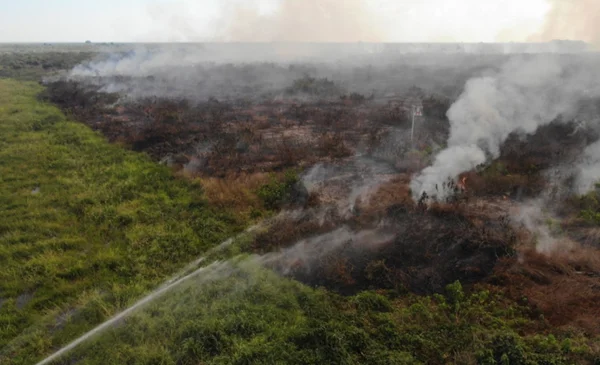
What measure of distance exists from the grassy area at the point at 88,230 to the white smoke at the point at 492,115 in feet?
23.8

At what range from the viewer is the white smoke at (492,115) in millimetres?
12618

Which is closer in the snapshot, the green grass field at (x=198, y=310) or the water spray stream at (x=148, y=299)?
the green grass field at (x=198, y=310)

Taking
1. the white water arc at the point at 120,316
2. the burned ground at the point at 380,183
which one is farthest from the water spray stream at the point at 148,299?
the burned ground at the point at 380,183

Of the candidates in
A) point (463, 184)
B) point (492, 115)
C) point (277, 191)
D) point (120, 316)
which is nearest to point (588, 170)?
point (492, 115)

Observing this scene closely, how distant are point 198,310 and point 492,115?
1414cm

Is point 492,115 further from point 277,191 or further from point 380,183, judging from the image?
point 277,191

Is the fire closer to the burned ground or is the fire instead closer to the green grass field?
the burned ground

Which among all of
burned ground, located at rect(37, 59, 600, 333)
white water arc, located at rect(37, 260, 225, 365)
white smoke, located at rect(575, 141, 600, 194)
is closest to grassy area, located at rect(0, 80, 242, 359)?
white water arc, located at rect(37, 260, 225, 365)

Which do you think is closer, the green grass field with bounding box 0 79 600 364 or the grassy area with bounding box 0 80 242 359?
the green grass field with bounding box 0 79 600 364

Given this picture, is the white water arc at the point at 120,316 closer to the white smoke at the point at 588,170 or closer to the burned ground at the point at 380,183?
the burned ground at the point at 380,183

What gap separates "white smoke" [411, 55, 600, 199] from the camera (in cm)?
1262

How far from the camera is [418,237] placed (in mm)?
9219

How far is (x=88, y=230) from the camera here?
10.6m

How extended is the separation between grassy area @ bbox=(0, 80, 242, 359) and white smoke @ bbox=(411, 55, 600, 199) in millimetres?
7250
